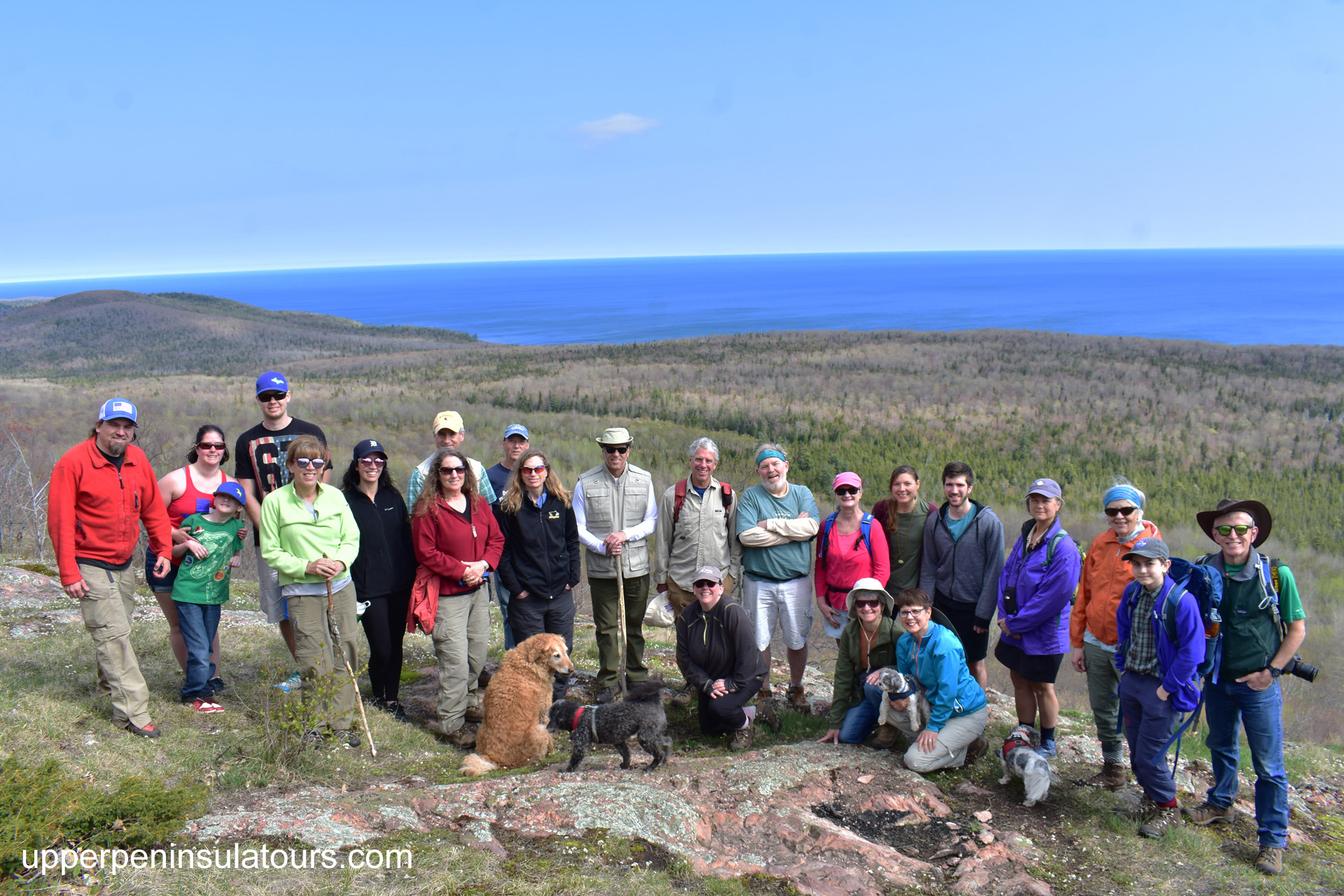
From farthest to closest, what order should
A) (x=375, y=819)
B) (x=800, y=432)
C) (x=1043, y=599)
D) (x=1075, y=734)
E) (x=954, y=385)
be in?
(x=954, y=385) → (x=800, y=432) → (x=1075, y=734) → (x=1043, y=599) → (x=375, y=819)

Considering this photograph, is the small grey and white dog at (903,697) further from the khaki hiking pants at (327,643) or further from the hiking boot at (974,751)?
the khaki hiking pants at (327,643)

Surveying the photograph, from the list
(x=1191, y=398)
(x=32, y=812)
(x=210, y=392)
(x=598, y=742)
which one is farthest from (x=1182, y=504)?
(x=210, y=392)

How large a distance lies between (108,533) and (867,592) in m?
5.33

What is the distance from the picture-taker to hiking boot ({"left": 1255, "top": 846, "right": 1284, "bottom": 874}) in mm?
4801

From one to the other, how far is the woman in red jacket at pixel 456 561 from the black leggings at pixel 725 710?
A: 6.08ft

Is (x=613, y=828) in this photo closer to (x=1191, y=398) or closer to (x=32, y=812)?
(x=32, y=812)

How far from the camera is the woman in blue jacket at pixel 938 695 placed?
5.51 m

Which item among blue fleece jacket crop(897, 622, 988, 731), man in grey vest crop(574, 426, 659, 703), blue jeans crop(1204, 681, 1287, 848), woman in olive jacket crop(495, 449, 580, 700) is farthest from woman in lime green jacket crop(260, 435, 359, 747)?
blue jeans crop(1204, 681, 1287, 848)

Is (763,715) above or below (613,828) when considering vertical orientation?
below

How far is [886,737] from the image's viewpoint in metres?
5.87

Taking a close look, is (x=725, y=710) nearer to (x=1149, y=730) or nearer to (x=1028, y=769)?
(x=1028, y=769)

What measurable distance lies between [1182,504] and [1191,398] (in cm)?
2452

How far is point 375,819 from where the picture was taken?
4.35 meters

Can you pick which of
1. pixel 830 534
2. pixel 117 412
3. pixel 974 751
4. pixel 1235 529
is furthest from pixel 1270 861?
pixel 117 412
